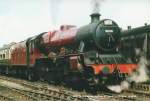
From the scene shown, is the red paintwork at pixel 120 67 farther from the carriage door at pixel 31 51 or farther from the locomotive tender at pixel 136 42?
the carriage door at pixel 31 51

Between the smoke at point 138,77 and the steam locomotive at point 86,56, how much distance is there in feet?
1.05

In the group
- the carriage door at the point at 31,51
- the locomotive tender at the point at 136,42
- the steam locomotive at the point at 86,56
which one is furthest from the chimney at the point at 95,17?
the carriage door at the point at 31,51

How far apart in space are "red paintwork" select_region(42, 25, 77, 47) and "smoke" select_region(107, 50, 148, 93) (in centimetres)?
353

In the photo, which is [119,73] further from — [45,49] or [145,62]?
[45,49]

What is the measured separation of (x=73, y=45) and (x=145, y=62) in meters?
3.82

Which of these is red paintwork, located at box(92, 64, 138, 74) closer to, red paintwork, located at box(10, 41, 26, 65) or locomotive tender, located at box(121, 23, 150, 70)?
locomotive tender, located at box(121, 23, 150, 70)

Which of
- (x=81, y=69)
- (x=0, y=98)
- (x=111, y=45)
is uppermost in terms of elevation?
(x=111, y=45)

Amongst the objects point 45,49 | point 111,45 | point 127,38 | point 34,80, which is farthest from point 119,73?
point 34,80

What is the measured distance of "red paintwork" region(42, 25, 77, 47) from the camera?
64.7ft

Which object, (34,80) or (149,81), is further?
(34,80)

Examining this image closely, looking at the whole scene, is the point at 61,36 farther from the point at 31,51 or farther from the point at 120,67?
the point at 120,67

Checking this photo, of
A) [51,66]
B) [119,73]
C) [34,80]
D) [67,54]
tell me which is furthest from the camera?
[34,80]

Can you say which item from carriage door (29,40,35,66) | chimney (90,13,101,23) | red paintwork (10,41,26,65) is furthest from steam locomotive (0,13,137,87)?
red paintwork (10,41,26,65)

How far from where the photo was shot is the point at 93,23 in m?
17.9
